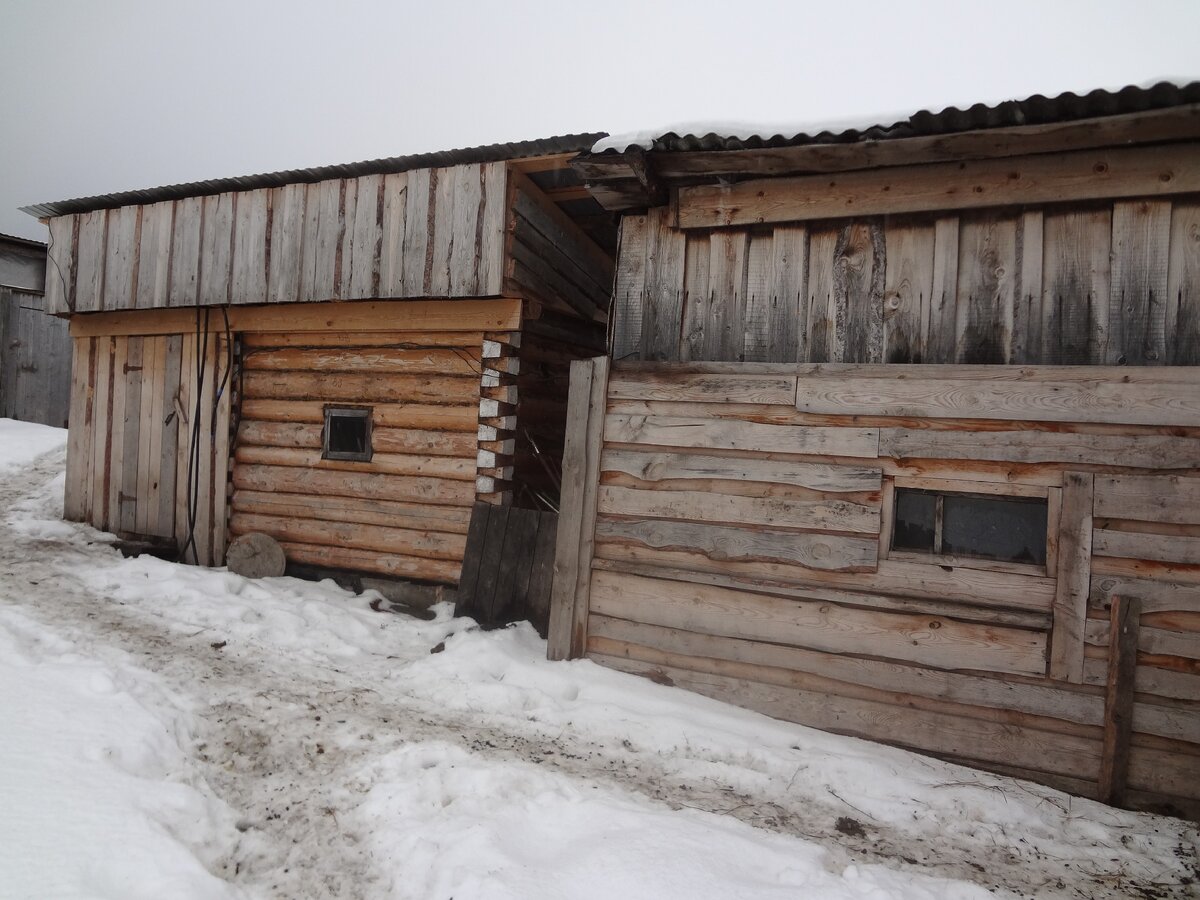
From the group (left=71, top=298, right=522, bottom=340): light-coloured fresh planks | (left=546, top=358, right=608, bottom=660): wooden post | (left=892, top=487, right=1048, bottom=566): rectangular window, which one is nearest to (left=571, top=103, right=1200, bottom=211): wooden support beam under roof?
(left=546, top=358, right=608, bottom=660): wooden post

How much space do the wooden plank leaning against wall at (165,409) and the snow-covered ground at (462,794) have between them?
10.4 ft

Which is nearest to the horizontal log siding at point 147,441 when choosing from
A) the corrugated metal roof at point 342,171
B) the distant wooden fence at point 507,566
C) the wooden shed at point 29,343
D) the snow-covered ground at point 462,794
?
the corrugated metal roof at point 342,171

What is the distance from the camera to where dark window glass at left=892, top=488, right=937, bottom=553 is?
474cm

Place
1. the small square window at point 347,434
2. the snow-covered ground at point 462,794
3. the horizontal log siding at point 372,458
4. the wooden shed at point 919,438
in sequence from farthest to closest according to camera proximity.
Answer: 1. the small square window at point 347,434
2. the horizontal log siding at point 372,458
3. the wooden shed at point 919,438
4. the snow-covered ground at point 462,794

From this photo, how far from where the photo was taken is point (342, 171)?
7758 millimetres

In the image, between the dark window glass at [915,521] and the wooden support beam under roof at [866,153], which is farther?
the dark window glass at [915,521]

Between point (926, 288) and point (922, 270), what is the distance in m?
0.14

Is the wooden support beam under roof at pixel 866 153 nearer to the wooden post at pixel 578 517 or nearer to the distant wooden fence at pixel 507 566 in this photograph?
the wooden post at pixel 578 517

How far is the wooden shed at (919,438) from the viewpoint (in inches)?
165

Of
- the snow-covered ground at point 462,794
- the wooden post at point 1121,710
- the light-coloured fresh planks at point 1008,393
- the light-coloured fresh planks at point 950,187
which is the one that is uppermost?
the light-coloured fresh planks at point 950,187

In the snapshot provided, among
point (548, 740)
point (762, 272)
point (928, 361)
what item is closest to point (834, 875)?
point (548, 740)

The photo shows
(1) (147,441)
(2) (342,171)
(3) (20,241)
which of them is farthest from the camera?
(3) (20,241)

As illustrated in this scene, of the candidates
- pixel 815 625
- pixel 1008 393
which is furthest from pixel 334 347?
pixel 1008 393

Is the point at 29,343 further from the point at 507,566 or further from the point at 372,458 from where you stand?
the point at 507,566
